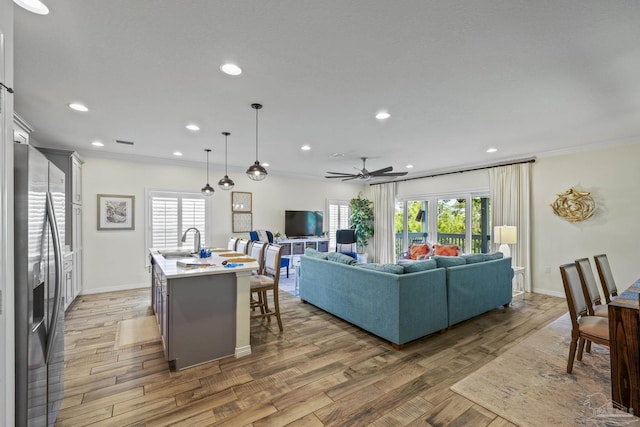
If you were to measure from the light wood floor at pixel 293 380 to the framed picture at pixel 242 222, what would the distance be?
3.13 metres

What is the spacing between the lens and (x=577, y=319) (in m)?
2.52

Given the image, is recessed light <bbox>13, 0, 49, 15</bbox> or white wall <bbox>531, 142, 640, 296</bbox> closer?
recessed light <bbox>13, 0, 49, 15</bbox>

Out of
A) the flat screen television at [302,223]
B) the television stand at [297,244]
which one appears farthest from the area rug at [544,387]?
the flat screen television at [302,223]

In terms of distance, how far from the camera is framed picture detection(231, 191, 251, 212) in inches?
256

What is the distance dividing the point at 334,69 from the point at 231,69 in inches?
33.2

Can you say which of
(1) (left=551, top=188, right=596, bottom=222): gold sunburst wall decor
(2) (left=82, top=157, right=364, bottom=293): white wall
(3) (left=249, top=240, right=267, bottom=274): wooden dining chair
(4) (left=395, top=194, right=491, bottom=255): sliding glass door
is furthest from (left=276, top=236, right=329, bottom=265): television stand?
(1) (left=551, top=188, right=596, bottom=222): gold sunburst wall decor

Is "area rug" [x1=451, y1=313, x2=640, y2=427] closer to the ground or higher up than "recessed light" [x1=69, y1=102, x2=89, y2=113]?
closer to the ground

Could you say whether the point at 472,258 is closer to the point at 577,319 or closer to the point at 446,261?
the point at 446,261

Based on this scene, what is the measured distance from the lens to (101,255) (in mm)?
5176

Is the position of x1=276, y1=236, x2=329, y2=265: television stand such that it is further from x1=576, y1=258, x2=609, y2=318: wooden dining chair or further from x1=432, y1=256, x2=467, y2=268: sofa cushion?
x1=576, y1=258, x2=609, y2=318: wooden dining chair

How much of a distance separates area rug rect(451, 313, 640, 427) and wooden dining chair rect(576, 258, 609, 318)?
0.46 meters

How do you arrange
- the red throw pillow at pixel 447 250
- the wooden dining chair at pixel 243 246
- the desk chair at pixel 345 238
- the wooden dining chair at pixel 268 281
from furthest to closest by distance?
the desk chair at pixel 345 238 < the red throw pillow at pixel 447 250 < the wooden dining chair at pixel 243 246 < the wooden dining chair at pixel 268 281

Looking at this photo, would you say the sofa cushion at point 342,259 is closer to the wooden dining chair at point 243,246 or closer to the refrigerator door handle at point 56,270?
the wooden dining chair at point 243,246

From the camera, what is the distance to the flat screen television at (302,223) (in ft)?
23.9
